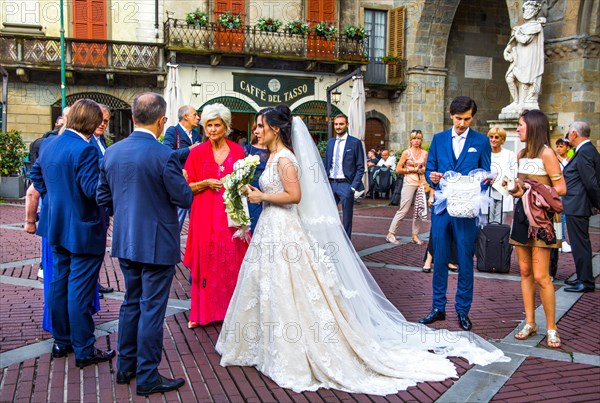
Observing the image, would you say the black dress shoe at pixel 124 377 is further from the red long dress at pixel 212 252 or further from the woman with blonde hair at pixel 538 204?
the woman with blonde hair at pixel 538 204

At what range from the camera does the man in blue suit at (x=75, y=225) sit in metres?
4.31

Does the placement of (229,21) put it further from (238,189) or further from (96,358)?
(96,358)

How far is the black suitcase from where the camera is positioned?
25.6ft

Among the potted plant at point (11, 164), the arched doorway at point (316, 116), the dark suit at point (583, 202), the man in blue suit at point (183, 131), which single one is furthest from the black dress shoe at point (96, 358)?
the arched doorway at point (316, 116)

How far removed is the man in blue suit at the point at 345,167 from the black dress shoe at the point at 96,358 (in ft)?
15.4

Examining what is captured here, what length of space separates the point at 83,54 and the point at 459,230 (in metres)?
18.1

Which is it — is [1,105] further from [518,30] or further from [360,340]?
[360,340]

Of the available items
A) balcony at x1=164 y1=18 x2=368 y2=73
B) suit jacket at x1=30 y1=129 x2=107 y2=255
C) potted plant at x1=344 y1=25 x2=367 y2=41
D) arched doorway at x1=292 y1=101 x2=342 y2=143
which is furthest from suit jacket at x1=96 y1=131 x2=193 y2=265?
potted plant at x1=344 y1=25 x2=367 y2=41

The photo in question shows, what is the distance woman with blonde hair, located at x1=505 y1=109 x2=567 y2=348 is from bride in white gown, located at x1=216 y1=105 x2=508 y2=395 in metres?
0.66

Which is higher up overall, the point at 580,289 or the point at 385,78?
the point at 385,78

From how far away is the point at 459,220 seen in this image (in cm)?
545

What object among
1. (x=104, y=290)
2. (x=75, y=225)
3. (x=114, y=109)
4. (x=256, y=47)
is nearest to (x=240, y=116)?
(x=256, y=47)

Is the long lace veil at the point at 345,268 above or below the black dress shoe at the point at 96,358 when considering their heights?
above

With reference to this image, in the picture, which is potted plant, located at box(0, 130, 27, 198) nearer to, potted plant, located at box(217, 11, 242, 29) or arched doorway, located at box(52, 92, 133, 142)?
arched doorway, located at box(52, 92, 133, 142)
